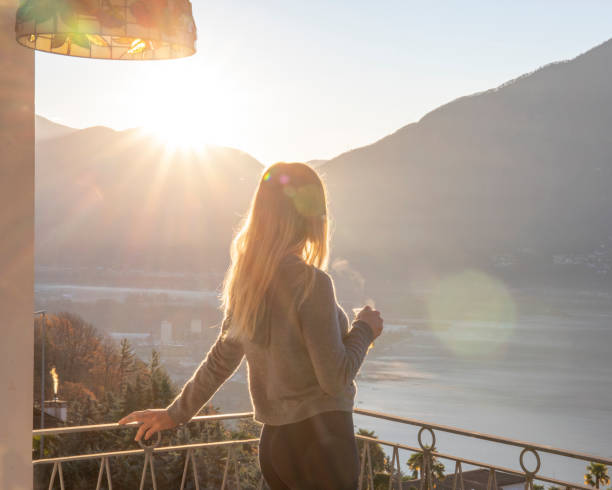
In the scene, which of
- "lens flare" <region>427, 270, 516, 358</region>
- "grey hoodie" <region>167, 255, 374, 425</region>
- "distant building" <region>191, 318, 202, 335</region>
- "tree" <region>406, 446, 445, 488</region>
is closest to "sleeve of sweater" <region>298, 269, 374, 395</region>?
"grey hoodie" <region>167, 255, 374, 425</region>

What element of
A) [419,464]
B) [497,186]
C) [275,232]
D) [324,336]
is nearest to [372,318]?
[324,336]

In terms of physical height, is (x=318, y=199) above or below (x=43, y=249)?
below

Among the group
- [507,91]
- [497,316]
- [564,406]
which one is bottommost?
[564,406]

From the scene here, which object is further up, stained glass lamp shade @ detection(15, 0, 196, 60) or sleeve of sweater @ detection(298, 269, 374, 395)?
stained glass lamp shade @ detection(15, 0, 196, 60)

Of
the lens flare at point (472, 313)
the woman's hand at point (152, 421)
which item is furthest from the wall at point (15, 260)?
the lens flare at point (472, 313)

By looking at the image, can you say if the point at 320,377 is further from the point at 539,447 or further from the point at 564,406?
the point at 564,406

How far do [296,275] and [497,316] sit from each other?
92074mm

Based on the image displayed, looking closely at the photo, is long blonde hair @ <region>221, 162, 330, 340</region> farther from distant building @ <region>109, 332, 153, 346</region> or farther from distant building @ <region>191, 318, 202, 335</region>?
distant building @ <region>109, 332, 153, 346</region>

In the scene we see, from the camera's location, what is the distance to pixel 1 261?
1.30m

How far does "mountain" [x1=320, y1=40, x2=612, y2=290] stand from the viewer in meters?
87.0

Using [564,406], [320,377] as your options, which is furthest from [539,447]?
[564,406]

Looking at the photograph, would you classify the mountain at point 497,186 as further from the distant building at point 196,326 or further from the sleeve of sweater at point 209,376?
the sleeve of sweater at point 209,376

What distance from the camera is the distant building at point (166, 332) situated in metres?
61.7

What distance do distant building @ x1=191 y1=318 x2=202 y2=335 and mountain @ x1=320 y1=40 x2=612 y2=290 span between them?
19.1 m
